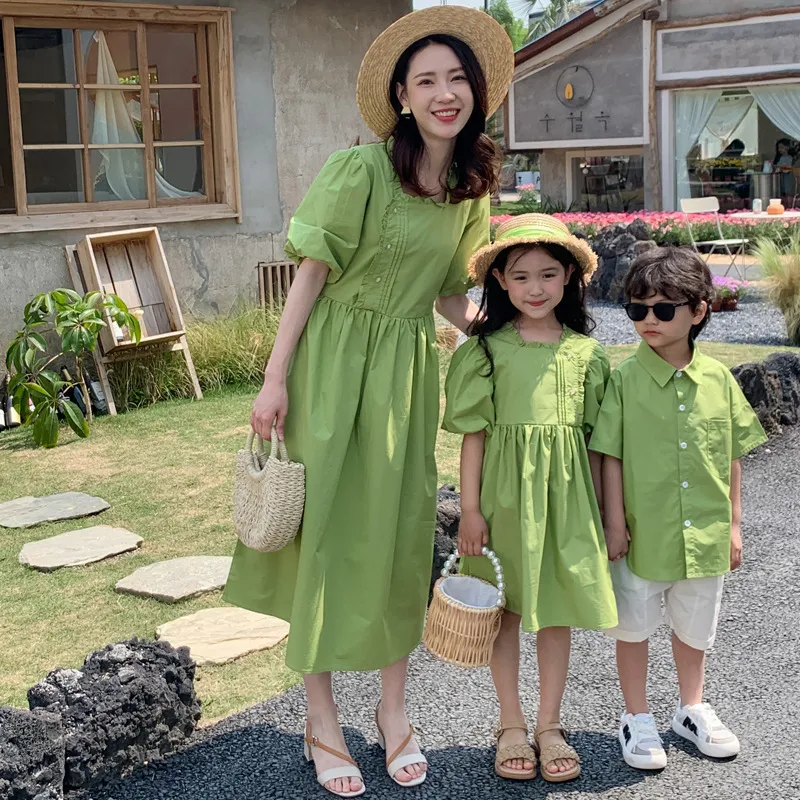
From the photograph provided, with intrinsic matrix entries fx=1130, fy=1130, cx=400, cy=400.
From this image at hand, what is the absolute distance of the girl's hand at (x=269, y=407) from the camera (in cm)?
279

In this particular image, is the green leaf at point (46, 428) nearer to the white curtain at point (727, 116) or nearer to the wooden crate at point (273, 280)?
the wooden crate at point (273, 280)

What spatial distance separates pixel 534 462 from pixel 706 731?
863mm

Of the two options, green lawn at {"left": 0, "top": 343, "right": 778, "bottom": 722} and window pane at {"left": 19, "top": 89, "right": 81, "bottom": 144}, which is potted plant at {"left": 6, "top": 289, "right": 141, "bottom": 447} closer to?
green lawn at {"left": 0, "top": 343, "right": 778, "bottom": 722}

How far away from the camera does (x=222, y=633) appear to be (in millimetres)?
3793

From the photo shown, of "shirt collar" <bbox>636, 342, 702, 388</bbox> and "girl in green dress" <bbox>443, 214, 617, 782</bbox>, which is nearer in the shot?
"girl in green dress" <bbox>443, 214, 617, 782</bbox>

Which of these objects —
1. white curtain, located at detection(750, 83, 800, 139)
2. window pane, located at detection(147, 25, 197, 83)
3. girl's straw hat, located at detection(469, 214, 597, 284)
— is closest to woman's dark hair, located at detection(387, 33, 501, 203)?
girl's straw hat, located at detection(469, 214, 597, 284)

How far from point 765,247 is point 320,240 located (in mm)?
8530

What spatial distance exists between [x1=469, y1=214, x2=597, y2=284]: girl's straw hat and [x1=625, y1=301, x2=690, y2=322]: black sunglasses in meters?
0.16

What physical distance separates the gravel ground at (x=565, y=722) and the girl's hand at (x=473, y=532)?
58 centimetres

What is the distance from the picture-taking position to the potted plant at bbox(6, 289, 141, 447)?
21.3 ft

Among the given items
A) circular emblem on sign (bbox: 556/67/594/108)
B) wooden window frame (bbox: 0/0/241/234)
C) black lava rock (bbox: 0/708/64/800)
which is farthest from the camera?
circular emblem on sign (bbox: 556/67/594/108)

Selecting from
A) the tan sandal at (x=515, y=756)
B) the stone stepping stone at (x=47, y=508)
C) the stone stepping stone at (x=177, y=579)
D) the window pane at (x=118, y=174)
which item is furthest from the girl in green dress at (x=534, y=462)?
the window pane at (x=118, y=174)

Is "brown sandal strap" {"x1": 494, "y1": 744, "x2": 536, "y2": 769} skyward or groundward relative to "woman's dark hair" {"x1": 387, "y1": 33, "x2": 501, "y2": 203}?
groundward

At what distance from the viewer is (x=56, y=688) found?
9.56ft
